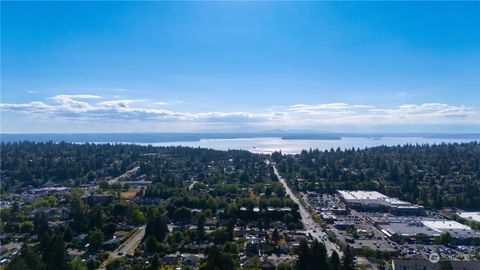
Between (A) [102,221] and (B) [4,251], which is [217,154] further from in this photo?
(B) [4,251]

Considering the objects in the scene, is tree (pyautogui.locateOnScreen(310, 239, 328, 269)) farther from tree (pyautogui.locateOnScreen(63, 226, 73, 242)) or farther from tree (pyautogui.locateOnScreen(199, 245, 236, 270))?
tree (pyautogui.locateOnScreen(63, 226, 73, 242))

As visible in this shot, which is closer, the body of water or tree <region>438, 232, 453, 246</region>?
tree <region>438, 232, 453, 246</region>

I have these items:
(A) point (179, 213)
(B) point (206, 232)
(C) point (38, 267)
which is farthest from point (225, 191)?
(C) point (38, 267)

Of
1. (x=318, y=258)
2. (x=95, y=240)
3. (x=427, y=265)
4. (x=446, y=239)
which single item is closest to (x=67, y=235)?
(x=95, y=240)

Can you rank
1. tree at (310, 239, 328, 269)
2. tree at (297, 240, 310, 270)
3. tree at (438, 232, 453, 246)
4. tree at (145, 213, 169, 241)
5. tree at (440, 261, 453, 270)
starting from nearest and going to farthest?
tree at (310, 239, 328, 269)
tree at (297, 240, 310, 270)
tree at (440, 261, 453, 270)
tree at (145, 213, 169, 241)
tree at (438, 232, 453, 246)

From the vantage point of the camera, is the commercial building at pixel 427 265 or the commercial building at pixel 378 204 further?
the commercial building at pixel 378 204

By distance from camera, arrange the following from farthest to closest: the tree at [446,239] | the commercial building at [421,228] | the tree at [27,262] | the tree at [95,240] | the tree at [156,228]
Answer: the commercial building at [421,228], the tree at [446,239], the tree at [156,228], the tree at [95,240], the tree at [27,262]

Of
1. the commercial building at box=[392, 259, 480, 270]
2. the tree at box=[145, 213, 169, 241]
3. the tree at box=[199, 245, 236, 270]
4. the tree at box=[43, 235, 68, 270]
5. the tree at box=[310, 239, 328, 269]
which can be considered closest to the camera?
the tree at box=[310, 239, 328, 269]

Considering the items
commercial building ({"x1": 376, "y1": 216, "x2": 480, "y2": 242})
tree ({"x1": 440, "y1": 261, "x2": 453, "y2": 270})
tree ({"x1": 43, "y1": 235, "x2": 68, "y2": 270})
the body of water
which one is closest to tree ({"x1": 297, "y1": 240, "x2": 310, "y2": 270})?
tree ({"x1": 440, "y1": 261, "x2": 453, "y2": 270})

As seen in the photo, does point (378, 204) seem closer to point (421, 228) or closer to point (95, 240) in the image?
point (421, 228)

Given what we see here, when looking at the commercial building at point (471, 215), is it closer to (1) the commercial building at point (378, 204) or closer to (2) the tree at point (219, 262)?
(1) the commercial building at point (378, 204)

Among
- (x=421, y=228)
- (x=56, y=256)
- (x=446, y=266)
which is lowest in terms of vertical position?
(x=421, y=228)
